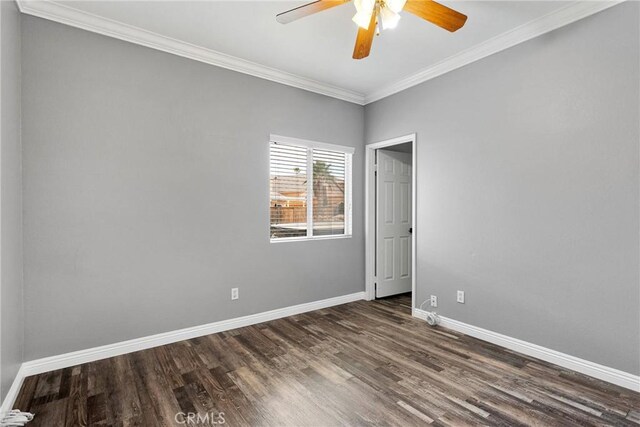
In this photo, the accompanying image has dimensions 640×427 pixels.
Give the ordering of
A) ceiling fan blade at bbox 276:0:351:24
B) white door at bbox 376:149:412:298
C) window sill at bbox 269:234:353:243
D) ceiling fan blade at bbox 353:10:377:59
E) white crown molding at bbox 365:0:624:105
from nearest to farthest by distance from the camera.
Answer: ceiling fan blade at bbox 276:0:351:24 → ceiling fan blade at bbox 353:10:377:59 → white crown molding at bbox 365:0:624:105 → window sill at bbox 269:234:353:243 → white door at bbox 376:149:412:298

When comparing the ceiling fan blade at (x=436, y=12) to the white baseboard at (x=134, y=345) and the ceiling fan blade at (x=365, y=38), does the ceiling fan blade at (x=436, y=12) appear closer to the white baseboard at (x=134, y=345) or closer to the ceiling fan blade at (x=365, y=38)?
the ceiling fan blade at (x=365, y=38)

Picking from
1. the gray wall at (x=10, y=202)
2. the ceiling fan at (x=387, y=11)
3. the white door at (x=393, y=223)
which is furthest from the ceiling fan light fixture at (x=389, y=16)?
the white door at (x=393, y=223)

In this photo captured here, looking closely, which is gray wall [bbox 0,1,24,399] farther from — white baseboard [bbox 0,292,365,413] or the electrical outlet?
the electrical outlet

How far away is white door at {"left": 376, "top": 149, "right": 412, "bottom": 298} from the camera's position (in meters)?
4.43

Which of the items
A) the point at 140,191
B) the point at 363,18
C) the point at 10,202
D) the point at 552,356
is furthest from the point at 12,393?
the point at 552,356

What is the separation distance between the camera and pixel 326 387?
2238 millimetres

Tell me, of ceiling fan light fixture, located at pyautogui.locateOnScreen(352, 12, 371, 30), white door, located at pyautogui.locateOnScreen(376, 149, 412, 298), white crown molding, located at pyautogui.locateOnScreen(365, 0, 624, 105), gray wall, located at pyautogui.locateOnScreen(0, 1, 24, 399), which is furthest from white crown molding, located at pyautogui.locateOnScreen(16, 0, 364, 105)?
ceiling fan light fixture, located at pyautogui.locateOnScreen(352, 12, 371, 30)

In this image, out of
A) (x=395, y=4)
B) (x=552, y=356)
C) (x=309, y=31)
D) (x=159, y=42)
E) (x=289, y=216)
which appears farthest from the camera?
(x=289, y=216)

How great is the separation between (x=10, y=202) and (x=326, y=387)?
95.4 inches

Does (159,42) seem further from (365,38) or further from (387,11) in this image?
(387,11)

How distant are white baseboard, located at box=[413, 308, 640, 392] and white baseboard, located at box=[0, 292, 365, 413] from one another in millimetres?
1633

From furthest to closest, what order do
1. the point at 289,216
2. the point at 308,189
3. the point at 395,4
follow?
the point at 308,189 < the point at 289,216 < the point at 395,4

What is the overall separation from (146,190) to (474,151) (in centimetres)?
308

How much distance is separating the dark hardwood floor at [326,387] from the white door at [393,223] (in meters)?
1.51
